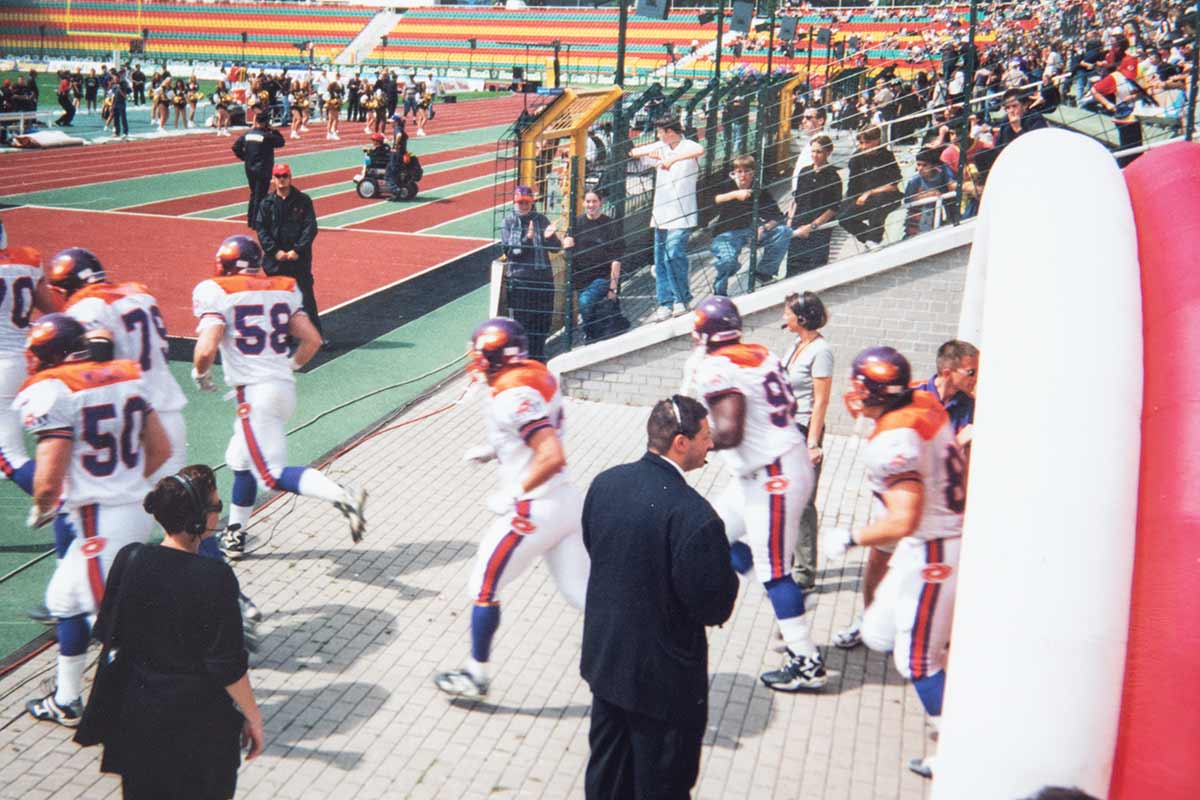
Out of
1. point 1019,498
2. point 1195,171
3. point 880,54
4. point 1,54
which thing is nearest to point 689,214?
point 1195,171

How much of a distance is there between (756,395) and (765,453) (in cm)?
30

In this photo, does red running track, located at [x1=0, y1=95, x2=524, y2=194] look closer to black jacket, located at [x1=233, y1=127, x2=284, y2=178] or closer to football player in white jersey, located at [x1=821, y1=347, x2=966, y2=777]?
black jacket, located at [x1=233, y1=127, x2=284, y2=178]

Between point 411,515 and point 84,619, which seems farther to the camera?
point 411,515

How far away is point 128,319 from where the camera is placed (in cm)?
686

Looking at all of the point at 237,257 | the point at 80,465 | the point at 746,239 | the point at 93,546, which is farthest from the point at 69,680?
the point at 746,239

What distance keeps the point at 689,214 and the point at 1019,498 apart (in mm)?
7899

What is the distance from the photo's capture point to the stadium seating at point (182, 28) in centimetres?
7469

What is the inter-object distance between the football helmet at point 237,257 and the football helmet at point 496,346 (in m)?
2.32

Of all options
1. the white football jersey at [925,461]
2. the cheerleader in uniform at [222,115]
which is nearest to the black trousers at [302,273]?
the white football jersey at [925,461]

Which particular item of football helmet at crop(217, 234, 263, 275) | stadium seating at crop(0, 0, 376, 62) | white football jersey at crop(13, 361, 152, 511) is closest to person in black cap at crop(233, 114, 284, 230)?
football helmet at crop(217, 234, 263, 275)

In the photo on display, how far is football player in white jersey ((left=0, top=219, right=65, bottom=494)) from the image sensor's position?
7.48 m

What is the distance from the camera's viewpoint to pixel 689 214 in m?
11.0

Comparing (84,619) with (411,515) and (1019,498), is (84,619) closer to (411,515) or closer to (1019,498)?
(411,515)

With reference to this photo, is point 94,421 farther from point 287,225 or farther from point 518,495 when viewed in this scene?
point 287,225
